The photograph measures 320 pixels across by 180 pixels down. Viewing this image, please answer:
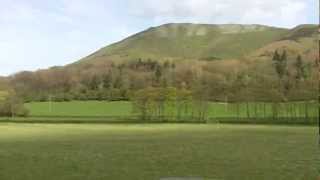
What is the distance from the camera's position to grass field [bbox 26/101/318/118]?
154m

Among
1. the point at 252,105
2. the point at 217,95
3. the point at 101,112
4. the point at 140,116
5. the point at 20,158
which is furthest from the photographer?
the point at 217,95

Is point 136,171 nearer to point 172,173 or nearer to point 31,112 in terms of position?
point 172,173

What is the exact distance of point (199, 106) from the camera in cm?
16250

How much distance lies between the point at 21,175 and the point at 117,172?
15.3ft

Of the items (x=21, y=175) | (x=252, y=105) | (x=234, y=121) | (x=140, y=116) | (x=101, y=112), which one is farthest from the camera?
(x=252, y=105)

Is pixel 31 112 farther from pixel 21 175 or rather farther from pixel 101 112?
pixel 21 175

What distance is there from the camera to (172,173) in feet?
94.0

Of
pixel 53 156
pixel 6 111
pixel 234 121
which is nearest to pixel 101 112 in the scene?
pixel 6 111

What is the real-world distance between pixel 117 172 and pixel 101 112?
131394 mm

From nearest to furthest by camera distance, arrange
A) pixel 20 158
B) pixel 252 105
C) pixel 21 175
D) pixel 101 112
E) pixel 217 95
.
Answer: pixel 21 175, pixel 20 158, pixel 101 112, pixel 252 105, pixel 217 95

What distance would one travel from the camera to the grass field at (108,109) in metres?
154

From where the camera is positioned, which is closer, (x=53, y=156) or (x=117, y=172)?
(x=117, y=172)

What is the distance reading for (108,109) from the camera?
167 metres

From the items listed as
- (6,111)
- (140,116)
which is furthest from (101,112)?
(6,111)
